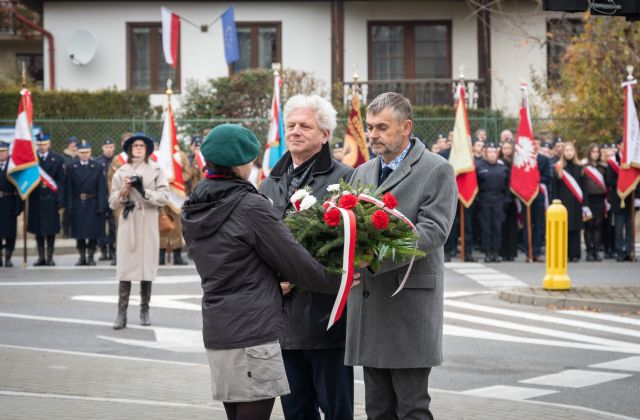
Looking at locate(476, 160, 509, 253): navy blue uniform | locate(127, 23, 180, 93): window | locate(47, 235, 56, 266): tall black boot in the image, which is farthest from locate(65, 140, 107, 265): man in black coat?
locate(127, 23, 180, 93): window

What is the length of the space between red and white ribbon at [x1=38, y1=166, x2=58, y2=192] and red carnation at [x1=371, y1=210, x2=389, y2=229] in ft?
53.4

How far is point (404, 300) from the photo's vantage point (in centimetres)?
610

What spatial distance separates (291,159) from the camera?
6871 millimetres

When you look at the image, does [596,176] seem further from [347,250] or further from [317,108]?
[347,250]

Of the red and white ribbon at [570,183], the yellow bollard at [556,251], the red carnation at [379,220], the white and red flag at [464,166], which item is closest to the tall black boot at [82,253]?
the white and red flag at [464,166]

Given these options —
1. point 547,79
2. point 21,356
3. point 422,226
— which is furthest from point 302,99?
point 547,79

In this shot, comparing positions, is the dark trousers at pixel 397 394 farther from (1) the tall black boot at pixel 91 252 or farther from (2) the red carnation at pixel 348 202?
(1) the tall black boot at pixel 91 252

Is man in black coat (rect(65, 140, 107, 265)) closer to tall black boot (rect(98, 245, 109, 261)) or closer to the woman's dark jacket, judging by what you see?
tall black boot (rect(98, 245, 109, 261))

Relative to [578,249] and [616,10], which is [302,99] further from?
[578,249]

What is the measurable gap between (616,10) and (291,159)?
418cm

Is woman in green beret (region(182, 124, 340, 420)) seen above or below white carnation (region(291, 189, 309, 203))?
below

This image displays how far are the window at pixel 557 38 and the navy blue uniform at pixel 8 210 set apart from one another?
12.8m

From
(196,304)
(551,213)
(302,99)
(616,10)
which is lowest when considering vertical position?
(196,304)

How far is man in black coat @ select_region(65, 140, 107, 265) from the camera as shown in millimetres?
20781
